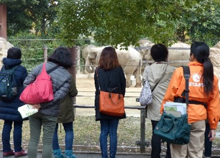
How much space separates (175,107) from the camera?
4.80 meters

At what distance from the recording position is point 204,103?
496 cm

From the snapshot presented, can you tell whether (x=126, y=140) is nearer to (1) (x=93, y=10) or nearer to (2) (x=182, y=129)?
(1) (x=93, y=10)

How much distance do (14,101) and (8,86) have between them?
25cm

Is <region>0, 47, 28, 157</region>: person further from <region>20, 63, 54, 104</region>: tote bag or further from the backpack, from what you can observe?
<region>20, 63, 54, 104</region>: tote bag

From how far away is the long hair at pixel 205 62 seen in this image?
4859 millimetres

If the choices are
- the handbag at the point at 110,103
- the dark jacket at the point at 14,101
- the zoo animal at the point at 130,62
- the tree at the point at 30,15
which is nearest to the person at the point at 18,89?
the dark jacket at the point at 14,101

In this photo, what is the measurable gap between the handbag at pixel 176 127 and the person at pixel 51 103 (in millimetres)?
1235

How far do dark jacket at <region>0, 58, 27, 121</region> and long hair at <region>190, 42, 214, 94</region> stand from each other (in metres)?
2.53

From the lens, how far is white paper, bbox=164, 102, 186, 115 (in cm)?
477

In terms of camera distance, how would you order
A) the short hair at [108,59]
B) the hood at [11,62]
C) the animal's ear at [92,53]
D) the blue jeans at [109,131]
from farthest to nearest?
the animal's ear at [92,53], the hood at [11,62], the blue jeans at [109,131], the short hair at [108,59]

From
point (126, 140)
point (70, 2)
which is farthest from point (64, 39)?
point (126, 140)

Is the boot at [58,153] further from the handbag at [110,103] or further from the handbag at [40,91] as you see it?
the handbag at [40,91]

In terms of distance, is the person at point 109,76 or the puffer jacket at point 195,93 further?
the person at point 109,76

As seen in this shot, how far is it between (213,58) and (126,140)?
9.84 metres
